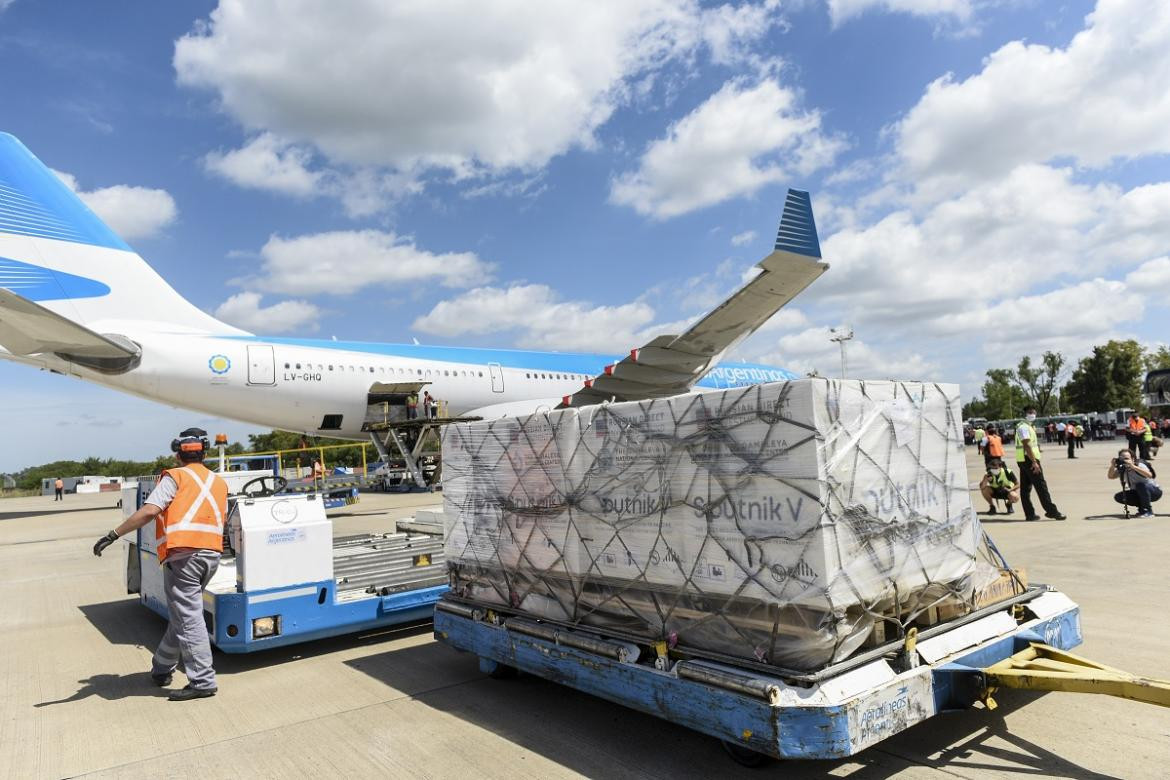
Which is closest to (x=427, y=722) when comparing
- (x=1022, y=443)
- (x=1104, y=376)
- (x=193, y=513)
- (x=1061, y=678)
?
(x=193, y=513)

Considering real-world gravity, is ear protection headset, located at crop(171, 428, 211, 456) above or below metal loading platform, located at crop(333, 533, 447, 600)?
above

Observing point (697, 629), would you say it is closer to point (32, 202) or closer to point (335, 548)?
point (335, 548)

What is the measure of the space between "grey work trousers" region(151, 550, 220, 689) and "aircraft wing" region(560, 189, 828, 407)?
26.3 feet

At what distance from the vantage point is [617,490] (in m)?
3.95

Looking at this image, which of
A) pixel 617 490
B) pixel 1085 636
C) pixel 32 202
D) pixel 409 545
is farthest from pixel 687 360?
pixel 32 202

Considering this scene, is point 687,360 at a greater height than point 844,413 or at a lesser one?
greater

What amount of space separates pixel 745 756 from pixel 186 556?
13.5 ft

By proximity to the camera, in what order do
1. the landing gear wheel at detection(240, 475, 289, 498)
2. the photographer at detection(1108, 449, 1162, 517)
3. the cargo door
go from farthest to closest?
1. the cargo door
2. the photographer at detection(1108, 449, 1162, 517)
3. the landing gear wheel at detection(240, 475, 289, 498)

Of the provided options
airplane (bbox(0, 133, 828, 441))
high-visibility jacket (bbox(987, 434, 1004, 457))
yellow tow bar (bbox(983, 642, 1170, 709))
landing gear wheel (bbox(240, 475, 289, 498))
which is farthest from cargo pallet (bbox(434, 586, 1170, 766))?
airplane (bbox(0, 133, 828, 441))

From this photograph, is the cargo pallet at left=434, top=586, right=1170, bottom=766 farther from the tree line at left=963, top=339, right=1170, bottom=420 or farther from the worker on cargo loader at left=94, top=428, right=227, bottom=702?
the tree line at left=963, top=339, right=1170, bottom=420

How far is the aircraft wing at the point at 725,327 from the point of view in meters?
12.9

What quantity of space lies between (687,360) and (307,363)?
9557 mm

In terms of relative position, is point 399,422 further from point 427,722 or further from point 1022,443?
point 427,722

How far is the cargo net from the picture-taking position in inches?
122
